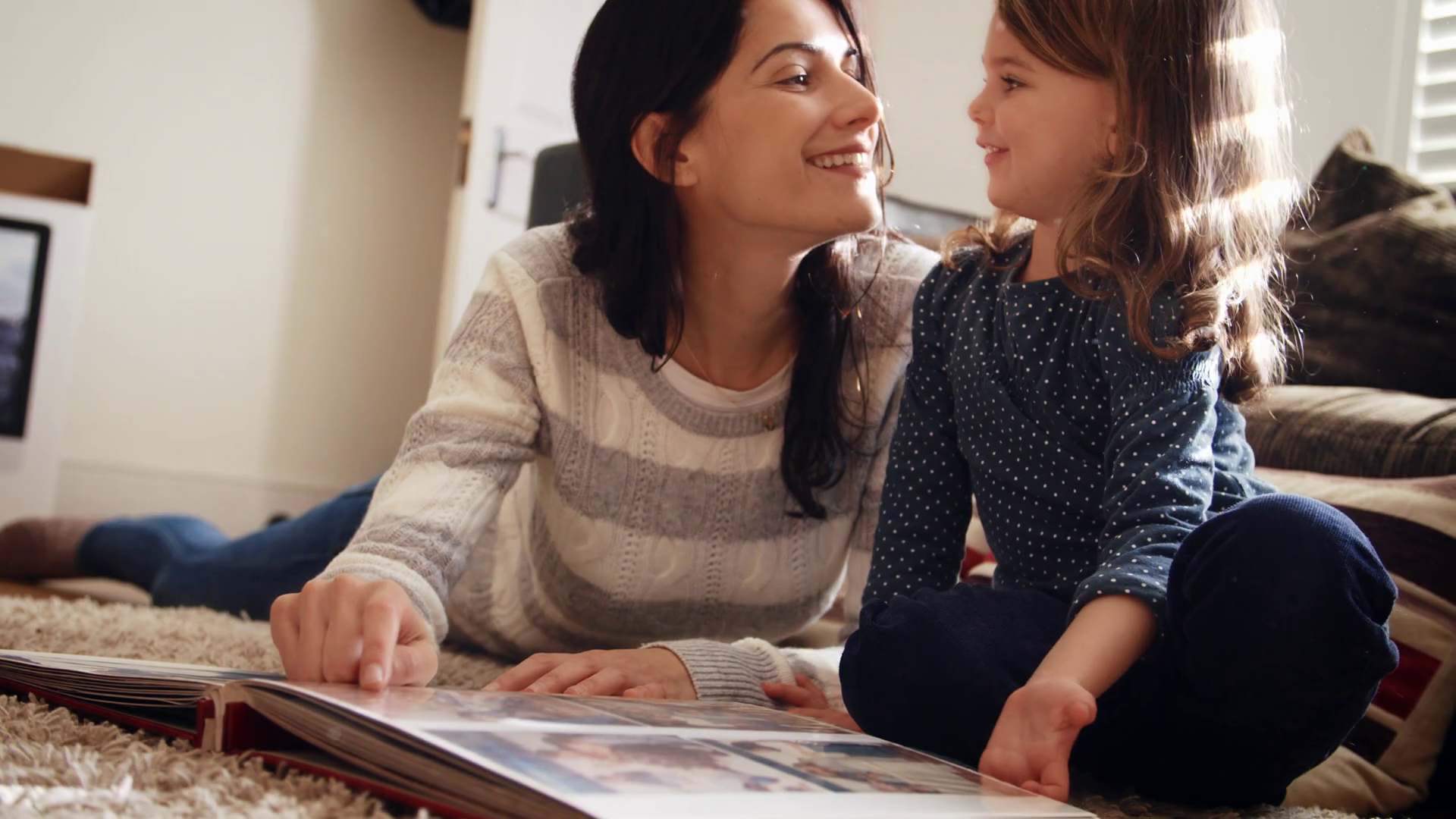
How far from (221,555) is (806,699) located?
101cm

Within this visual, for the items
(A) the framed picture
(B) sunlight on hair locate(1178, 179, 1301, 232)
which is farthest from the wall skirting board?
(B) sunlight on hair locate(1178, 179, 1301, 232)

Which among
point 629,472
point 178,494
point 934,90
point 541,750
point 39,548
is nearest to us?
point 541,750

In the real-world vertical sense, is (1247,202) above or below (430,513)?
above

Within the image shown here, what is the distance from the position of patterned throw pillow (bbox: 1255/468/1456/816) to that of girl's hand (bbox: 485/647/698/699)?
0.46 metres

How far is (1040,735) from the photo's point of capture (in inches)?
22.0

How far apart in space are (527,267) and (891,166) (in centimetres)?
34

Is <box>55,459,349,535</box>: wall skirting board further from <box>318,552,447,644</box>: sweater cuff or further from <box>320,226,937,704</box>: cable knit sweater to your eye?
<box>318,552,447,644</box>: sweater cuff

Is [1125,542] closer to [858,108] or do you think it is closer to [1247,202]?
[1247,202]

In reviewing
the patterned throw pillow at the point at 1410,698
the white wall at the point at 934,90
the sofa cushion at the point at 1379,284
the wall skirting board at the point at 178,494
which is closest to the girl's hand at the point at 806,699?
the patterned throw pillow at the point at 1410,698

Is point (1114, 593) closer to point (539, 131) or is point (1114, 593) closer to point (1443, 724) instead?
point (1443, 724)

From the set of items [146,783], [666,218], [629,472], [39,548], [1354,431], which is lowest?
[39,548]

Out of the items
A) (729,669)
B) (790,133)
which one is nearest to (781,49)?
(790,133)

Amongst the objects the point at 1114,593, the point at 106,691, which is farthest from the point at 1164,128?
the point at 106,691

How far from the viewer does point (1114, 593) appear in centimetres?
61
